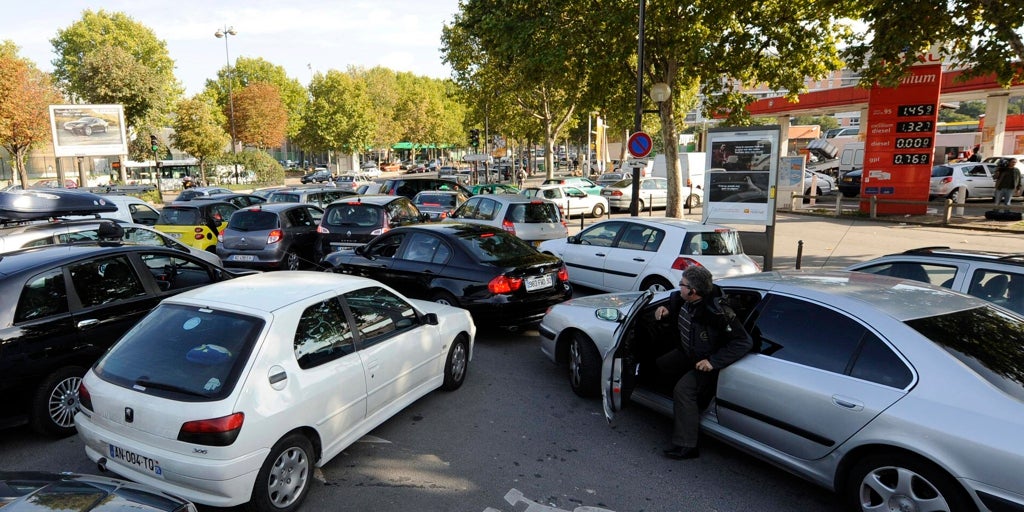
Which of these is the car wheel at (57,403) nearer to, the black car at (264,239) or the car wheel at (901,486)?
the car wheel at (901,486)

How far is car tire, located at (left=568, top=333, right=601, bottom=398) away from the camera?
18.3ft

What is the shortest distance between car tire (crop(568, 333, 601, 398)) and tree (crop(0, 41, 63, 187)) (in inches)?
1560

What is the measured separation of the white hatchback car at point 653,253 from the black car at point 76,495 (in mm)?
6820

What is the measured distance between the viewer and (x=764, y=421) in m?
4.00

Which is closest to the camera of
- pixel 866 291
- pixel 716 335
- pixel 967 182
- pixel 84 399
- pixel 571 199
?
pixel 84 399

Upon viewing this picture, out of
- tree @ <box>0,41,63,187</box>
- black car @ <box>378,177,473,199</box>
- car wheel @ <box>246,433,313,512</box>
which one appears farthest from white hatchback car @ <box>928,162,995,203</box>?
tree @ <box>0,41,63,187</box>

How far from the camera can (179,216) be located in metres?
12.8

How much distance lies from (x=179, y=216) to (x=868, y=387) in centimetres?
1341

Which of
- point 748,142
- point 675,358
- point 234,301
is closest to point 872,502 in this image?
point 675,358

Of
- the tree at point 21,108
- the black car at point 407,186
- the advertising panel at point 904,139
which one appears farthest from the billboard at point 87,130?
the advertising panel at point 904,139

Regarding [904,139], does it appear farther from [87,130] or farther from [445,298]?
[87,130]

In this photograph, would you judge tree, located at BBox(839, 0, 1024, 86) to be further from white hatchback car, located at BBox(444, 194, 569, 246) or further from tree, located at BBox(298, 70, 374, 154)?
tree, located at BBox(298, 70, 374, 154)

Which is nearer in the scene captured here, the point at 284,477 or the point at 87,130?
the point at 284,477

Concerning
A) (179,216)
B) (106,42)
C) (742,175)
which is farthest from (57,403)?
(106,42)
